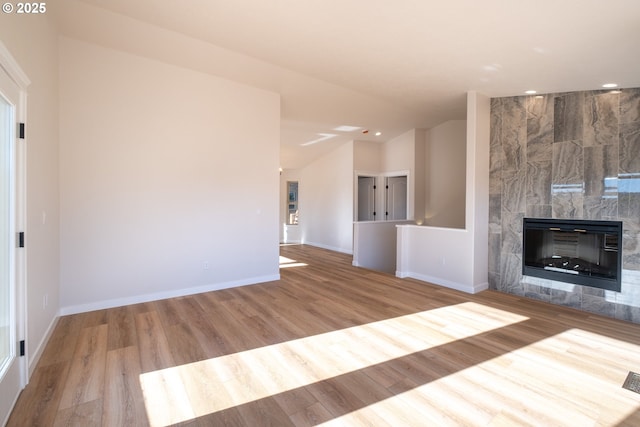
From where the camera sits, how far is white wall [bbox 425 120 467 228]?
266 inches

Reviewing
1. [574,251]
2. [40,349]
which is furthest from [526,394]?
[40,349]

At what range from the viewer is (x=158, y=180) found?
405 centimetres

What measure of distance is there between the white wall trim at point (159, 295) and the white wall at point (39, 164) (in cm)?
28

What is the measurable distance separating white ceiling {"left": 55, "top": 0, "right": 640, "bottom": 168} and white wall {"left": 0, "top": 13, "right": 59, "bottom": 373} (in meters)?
0.68

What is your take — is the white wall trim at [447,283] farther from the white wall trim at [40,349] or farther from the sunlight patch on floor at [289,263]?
the white wall trim at [40,349]

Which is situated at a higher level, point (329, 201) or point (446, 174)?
point (446, 174)

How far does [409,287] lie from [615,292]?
97.1 inches

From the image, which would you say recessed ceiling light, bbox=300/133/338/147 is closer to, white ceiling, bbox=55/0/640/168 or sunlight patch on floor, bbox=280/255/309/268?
white ceiling, bbox=55/0/640/168

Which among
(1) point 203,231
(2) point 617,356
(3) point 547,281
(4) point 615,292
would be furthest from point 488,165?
(1) point 203,231

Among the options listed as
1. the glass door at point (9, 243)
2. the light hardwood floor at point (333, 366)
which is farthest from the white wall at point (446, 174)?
the glass door at point (9, 243)

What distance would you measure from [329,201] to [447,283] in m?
4.68

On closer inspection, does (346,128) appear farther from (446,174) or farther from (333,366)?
(333,366)

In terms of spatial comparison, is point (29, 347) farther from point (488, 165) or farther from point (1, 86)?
point (488, 165)

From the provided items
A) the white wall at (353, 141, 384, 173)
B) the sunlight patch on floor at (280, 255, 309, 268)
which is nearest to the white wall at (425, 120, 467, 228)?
the white wall at (353, 141, 384, 173)
